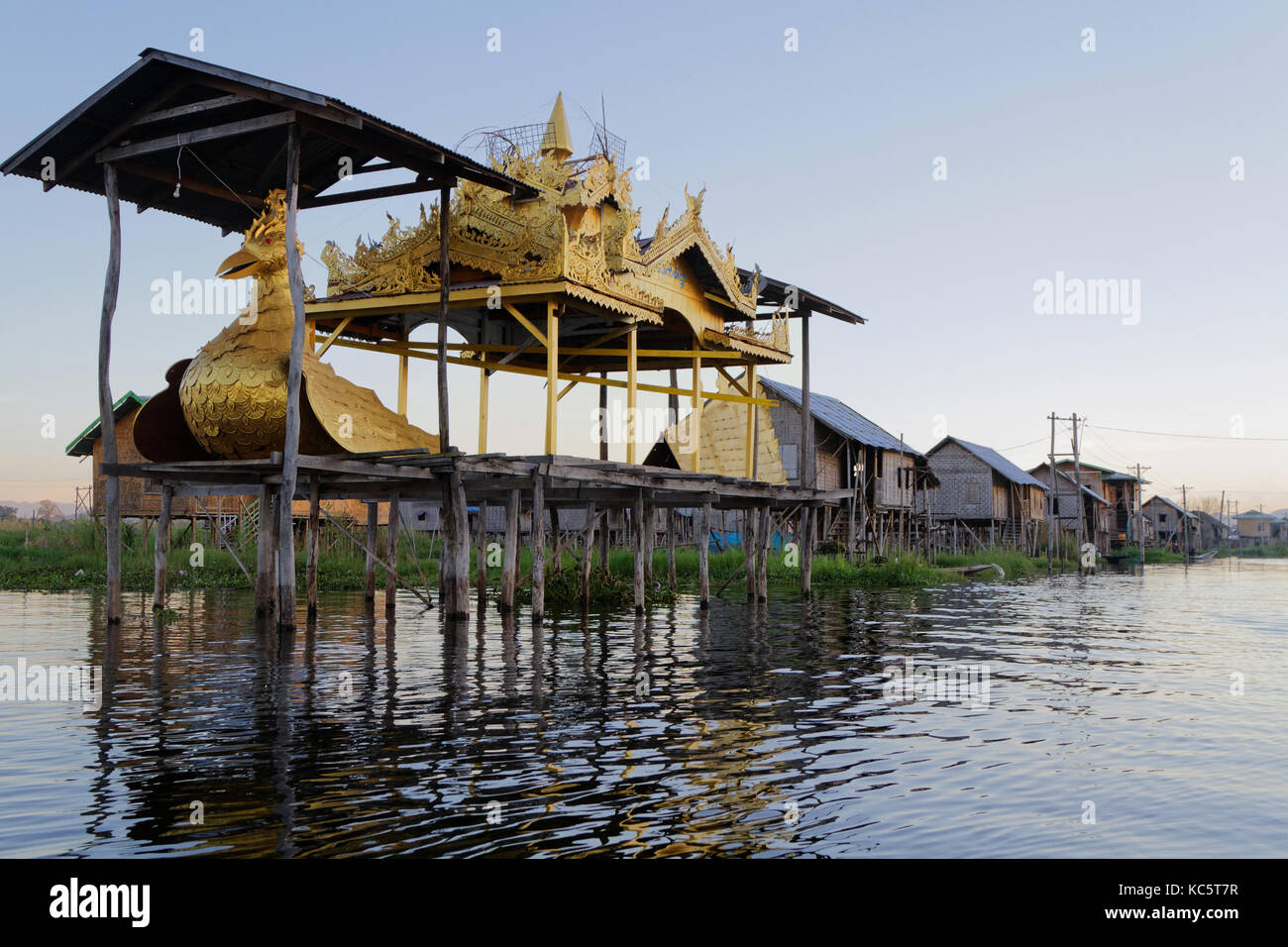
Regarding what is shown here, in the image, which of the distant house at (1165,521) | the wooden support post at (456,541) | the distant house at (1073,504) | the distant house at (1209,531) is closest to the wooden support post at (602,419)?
the wooden support post at (456,541)

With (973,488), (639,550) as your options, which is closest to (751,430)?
(639,550)

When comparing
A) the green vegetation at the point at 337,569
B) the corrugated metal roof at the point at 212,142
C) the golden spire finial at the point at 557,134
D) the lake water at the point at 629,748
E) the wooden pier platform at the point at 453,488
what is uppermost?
the golden spire finial at the point at 557,134

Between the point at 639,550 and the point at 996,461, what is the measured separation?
44.9 meters

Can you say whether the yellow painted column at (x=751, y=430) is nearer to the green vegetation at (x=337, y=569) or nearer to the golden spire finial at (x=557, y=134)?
the green vegetation at (x=337, y=569)

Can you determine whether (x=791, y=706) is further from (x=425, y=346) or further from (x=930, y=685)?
(x=425, y=346)

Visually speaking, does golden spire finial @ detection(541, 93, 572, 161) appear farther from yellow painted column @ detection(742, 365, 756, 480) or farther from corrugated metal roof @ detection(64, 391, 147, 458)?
corrugated metal roof @ detection(64, 391, 147, 458)

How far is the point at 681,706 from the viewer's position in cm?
1149

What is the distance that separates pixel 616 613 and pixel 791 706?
12.1m

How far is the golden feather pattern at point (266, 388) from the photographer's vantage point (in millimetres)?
16844

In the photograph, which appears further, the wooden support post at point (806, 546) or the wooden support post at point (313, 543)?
the wooden support post at point (806, 546)

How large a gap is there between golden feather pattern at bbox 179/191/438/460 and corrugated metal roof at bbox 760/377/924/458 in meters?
24.8

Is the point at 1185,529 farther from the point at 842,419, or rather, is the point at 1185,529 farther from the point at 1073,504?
the point at 842,419

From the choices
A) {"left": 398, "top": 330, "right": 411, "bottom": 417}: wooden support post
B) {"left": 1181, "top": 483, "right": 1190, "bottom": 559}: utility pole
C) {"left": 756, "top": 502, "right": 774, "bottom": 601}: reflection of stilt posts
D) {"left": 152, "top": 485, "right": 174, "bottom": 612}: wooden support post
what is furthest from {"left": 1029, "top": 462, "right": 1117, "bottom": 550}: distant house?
{"left": 152, "top": 485, "right": 174, "bottom": 612}: wooden support post
